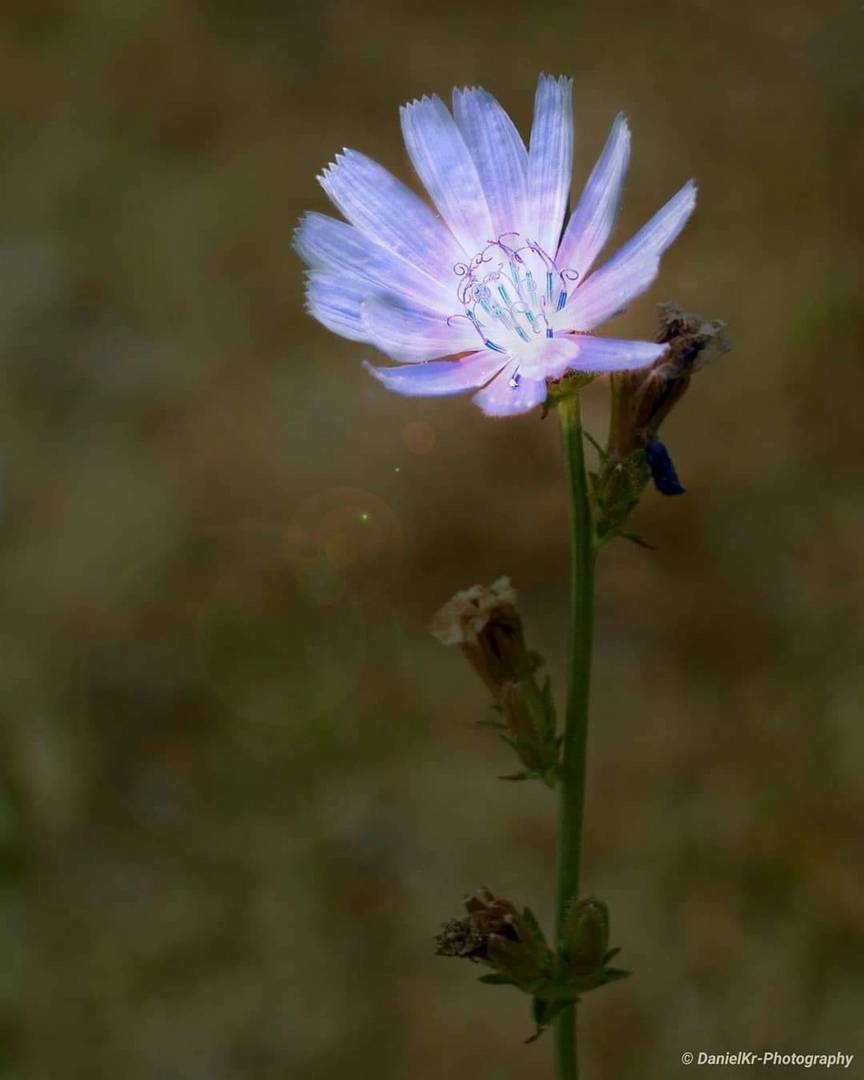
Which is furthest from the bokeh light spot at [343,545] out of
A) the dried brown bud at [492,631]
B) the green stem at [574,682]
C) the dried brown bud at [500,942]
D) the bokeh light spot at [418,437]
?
the green stem at [574,682]

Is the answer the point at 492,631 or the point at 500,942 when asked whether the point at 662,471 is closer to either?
the point at 492,631

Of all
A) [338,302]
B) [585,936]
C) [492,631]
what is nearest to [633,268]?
[338,302]

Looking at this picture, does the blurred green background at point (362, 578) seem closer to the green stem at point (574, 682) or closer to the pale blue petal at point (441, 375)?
the green stem at point (574, 682)

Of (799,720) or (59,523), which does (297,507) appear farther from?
(799,720)

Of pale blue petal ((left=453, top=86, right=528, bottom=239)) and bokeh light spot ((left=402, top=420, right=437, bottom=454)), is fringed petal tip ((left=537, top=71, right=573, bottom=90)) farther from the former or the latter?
bokeh light spot ((left=402, top=420, right=437, bottom=454))

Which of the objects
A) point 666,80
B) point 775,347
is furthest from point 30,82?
point 775,347

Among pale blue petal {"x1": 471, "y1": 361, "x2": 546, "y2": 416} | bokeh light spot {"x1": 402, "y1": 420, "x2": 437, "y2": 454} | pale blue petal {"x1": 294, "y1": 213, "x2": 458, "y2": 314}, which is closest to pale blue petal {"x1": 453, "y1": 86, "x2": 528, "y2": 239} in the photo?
pale blue petal {"x1": 294, "y1": 213, "x2": 458, "y2": 314}
